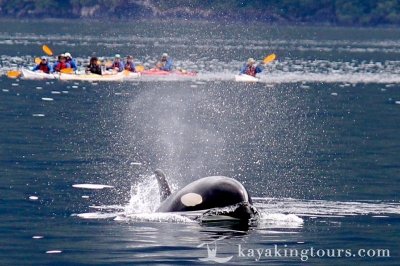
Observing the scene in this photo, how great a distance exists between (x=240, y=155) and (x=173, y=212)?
13499 millimetres

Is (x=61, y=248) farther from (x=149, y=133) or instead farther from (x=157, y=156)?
(x=149, y=133)

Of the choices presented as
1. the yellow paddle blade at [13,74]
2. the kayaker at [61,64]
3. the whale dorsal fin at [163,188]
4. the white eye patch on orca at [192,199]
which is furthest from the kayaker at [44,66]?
the white eye patch on orca at [192,199]

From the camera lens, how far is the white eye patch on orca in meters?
26.6

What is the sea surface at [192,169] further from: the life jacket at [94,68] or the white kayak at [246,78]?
the white kayak at [246,78]

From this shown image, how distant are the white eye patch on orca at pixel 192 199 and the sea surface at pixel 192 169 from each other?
34 centimetres

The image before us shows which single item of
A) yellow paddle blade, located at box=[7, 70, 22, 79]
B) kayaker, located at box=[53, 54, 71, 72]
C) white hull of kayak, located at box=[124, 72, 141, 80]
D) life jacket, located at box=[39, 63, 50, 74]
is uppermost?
kayaker, located at box=[53, 54, 71, 72]

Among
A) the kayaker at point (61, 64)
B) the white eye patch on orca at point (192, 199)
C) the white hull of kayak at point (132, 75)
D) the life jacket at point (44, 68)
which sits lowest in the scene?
the white hull of kayak at point (132, 75)

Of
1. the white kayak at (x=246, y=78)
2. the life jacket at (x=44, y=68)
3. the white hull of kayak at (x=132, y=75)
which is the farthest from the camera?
the white kayak at (x=246, y=78)

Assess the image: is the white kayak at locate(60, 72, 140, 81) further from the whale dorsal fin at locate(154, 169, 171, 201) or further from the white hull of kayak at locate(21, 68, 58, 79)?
the whale dorsal fin at locate(154, 169, 171, 201)

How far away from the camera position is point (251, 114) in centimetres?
5844

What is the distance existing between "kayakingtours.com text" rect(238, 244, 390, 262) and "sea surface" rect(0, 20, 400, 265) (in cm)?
3

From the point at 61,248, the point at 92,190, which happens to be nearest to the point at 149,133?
the point at 92,190

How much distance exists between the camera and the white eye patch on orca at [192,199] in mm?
26609

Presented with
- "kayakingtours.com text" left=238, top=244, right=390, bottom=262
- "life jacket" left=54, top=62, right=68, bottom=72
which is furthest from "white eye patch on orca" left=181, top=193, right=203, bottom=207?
"life jacket" left=54, top=62, right=68, bottom=72
